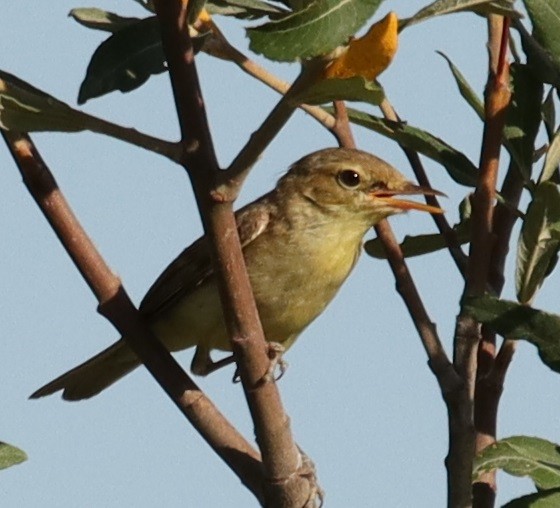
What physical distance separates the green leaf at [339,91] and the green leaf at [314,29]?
0.07 metres

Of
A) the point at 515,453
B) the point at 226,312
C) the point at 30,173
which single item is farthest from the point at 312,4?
the point at 515,453

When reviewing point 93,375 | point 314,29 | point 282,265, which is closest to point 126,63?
point 314,29

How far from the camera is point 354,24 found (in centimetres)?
249

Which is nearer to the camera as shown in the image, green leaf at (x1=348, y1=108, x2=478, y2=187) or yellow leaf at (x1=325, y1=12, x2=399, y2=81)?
yellow leaf at (x1=325, y1=12, x2=399, y2=81)

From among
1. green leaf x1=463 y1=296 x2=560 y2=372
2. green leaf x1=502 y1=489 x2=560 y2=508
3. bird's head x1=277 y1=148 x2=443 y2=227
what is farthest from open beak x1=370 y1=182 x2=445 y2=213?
green leaf x1=502 y1=489 x2=560 y2=508

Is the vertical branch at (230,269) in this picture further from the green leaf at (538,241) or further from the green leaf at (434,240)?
the green leaf at (434,240)

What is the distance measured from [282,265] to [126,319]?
218cm

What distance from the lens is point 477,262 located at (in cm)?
325

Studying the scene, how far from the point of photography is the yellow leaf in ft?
8.00

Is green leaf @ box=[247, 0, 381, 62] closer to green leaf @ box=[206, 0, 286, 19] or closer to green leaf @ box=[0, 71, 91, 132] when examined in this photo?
green leaf @ box=[0, 71, 91, 132]

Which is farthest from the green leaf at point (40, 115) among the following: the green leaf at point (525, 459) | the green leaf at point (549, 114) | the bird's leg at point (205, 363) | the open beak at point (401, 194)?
the bird's leg at point (205, 363)

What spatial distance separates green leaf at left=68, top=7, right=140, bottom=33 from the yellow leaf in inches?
57.3

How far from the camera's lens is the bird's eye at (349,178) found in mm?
5855

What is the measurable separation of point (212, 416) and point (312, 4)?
49.4 inches
